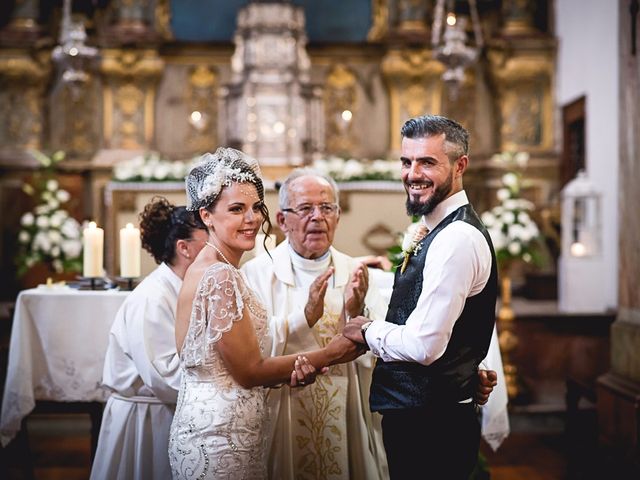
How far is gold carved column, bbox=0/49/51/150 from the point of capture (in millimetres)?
9195

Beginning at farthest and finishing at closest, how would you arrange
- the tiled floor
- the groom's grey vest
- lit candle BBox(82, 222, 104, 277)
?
the tiled floor
lit candle BBox(82, 222, 104, 277)
the groom's grey vest

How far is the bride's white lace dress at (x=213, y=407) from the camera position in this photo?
2.38 meters

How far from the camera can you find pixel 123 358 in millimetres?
3225

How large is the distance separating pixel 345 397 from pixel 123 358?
929mm

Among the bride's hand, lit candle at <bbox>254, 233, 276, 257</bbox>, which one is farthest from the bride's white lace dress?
lit candle at <bbox>254, 233, 276, 257</bbox>

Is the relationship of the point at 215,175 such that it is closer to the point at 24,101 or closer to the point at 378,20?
the point at 24,101

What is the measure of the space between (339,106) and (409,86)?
0.89 meters

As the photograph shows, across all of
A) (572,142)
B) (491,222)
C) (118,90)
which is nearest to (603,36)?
(572,142)

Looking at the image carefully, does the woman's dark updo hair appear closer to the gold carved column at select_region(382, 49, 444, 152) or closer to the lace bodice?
the lace bodice

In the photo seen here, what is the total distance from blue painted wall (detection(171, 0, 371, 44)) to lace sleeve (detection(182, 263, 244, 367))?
26.5 ft

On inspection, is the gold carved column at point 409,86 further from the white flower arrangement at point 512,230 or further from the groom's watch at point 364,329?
the groom's watch at point 364,329

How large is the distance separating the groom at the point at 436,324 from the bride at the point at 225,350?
0.25m

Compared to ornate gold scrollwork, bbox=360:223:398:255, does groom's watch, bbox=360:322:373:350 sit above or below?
below

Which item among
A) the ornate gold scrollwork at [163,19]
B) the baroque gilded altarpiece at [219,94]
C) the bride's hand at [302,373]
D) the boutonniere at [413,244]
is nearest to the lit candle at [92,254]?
the bride's hand at [302,373]
